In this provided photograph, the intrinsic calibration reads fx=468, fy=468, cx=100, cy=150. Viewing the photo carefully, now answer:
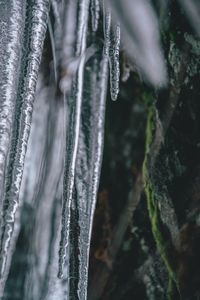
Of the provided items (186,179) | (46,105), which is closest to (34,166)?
(46,105)

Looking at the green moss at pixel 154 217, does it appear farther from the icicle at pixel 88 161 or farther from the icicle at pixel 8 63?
the icicle at pixel 8 63

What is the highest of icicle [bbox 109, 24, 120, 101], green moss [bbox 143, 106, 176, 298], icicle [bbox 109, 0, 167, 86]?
icicle [bbox 109, 0, 167, 86]

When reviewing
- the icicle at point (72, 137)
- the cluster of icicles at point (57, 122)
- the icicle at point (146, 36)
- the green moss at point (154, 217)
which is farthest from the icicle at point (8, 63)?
the green moss at point (154, 217)

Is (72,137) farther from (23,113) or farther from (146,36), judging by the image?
(146,36)

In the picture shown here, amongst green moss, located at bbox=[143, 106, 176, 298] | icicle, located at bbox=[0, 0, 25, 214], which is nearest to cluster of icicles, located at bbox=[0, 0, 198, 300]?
icicle, located at bbox=[0, 0, 25, 214]

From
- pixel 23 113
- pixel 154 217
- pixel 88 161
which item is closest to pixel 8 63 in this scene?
pixel 23 113

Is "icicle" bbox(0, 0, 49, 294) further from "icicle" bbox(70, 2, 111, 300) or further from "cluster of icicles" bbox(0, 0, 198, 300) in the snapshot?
"icicle" bbox(70, 2, 111, 300)

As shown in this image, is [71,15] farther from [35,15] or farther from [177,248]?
[177,248]
